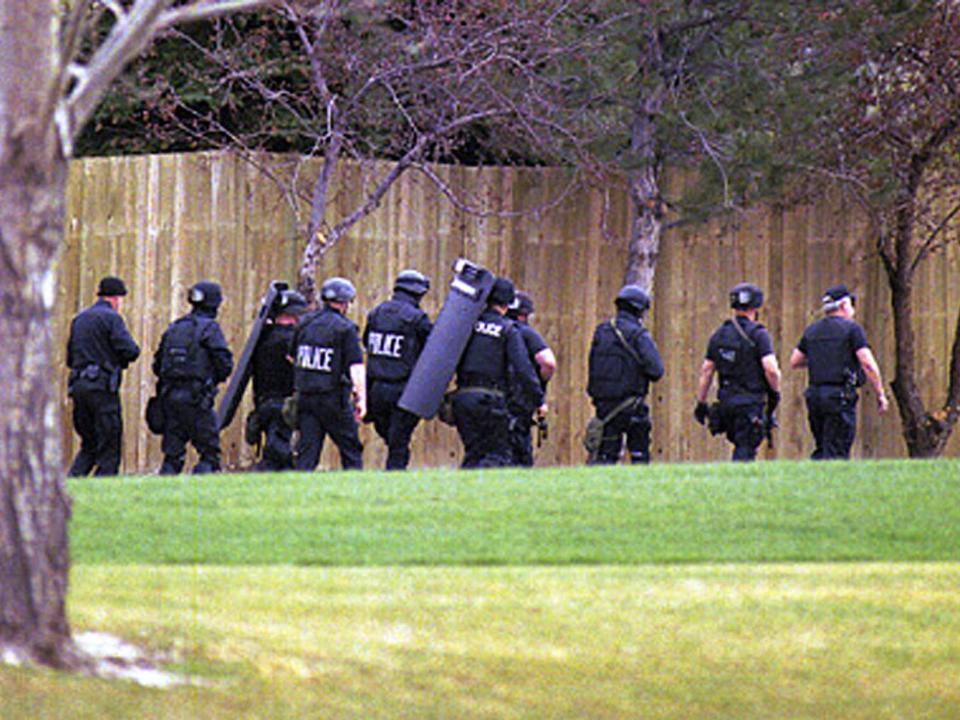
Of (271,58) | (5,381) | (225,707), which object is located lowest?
(225,707)

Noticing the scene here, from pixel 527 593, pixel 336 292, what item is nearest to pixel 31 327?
pixel 527 593

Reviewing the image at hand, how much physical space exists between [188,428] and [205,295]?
1136 mm

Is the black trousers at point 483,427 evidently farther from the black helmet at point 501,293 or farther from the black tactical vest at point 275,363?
the black tactical vest at point 275,363

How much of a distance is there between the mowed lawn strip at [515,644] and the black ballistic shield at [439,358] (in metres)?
6.57

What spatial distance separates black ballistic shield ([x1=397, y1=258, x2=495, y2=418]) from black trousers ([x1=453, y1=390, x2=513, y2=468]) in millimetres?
246

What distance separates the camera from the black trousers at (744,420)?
1886cm

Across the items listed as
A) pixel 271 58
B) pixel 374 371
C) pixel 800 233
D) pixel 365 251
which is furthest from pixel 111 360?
pixel 800 233

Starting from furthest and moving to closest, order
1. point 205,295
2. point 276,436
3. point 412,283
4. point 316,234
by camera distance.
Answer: point 316,234, point 276,436, point 205,295, point 412,283

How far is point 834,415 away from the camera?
18.7 meters

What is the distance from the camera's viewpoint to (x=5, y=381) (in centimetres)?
804

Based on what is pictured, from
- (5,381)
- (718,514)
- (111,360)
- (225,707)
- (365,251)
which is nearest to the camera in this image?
(225,707)

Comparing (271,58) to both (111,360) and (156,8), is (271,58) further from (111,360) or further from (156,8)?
(156,8)

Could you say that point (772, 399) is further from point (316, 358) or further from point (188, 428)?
point (188, 428)

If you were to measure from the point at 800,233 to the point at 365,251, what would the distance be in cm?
483
